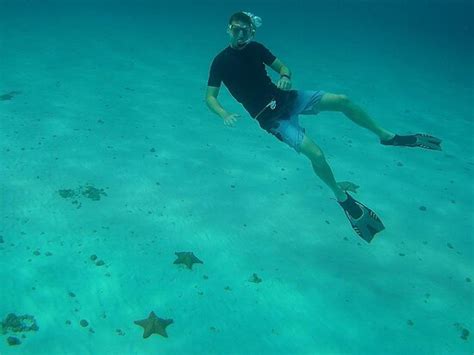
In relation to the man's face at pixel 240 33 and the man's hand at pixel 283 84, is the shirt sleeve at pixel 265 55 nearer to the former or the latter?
the man's face at pixel 240 33

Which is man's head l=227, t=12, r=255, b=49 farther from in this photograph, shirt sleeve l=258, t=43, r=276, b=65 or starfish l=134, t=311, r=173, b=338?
starfish l=134, t=311, r=173, b=338

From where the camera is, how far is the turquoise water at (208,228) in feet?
17.2

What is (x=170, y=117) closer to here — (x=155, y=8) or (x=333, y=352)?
(x=333, y=352)

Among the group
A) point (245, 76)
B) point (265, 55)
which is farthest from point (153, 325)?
point (265, 55)

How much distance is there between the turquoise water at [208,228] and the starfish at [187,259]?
96 mm

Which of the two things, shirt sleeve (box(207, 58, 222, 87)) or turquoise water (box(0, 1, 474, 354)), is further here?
shirt sleeve (box(207, 58, 222, 87))

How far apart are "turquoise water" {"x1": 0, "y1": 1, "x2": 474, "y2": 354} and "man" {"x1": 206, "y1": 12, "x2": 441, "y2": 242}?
4.31 ft

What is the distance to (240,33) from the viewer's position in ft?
18.0

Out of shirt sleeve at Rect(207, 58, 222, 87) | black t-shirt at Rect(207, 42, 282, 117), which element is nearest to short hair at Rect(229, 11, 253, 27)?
black t-shirt at Rect(207, 42, 282, 117)

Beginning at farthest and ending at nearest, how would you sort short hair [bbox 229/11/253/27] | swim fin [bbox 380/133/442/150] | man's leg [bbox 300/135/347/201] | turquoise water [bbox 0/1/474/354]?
swim fin [bbox 380/133/442/150] < man's leg [bbox 300/135/347/201] < short hair [bbox 229/11/253/27] < turquoise water [bbox 0/1/474/354]

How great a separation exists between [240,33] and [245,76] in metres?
0.59

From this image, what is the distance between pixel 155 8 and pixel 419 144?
33198 millimetres

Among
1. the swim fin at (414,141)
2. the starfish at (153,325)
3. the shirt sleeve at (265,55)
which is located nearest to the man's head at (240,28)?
the shirt sleeve at (265,55)

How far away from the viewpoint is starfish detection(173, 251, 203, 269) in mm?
5961
